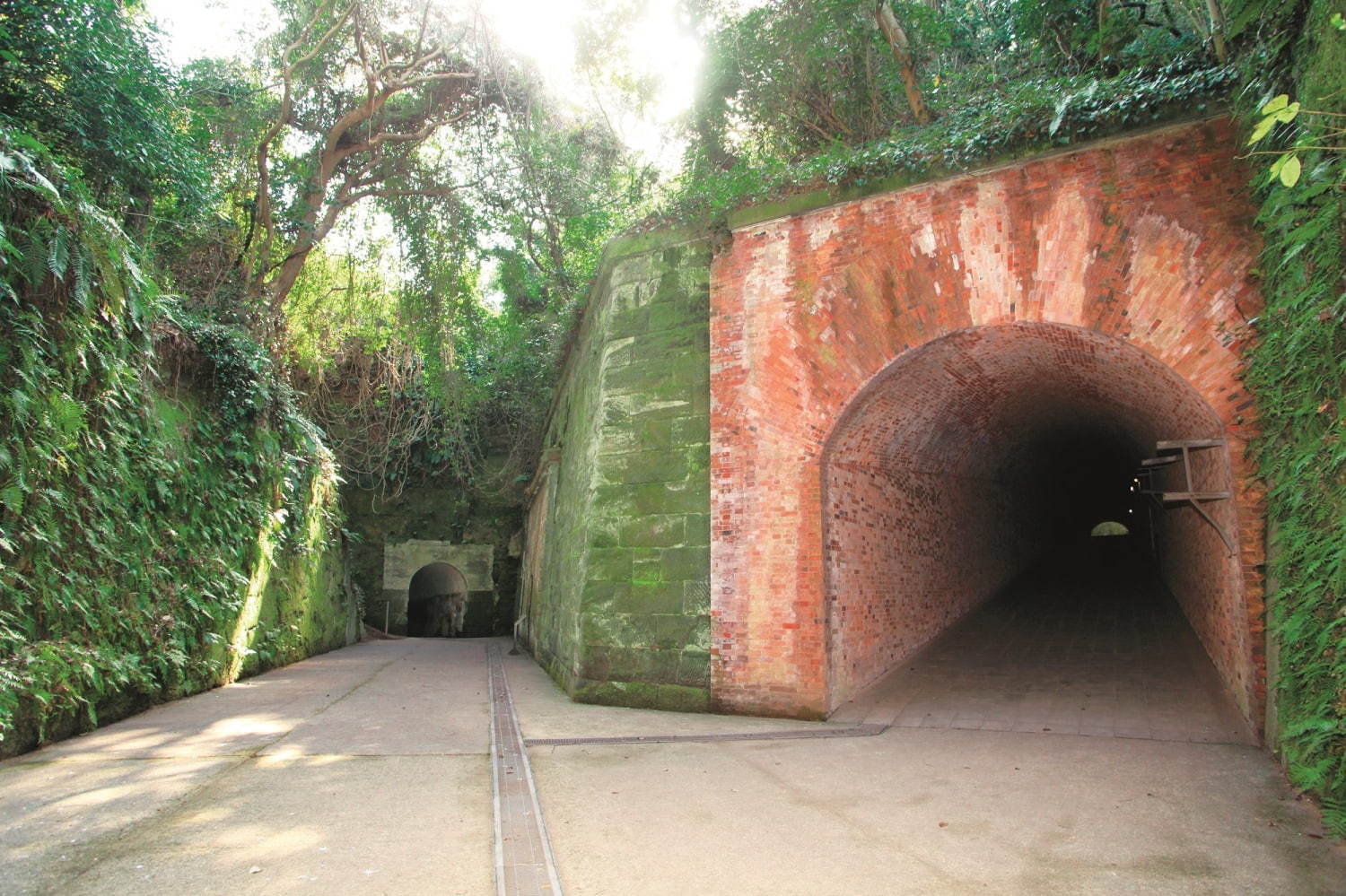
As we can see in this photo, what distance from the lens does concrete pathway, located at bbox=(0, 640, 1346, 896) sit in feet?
10.8

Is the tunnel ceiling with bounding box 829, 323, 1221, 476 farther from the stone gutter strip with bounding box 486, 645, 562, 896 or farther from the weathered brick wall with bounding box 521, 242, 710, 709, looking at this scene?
the stone gutter strip with bounding box 486, 645, 562, 896

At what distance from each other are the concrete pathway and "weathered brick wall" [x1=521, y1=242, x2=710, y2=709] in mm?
1012

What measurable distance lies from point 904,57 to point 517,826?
8.95 metres

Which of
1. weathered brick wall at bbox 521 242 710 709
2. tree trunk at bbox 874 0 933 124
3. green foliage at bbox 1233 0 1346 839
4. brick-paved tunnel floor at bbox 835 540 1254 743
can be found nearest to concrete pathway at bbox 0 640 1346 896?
brick-paved tunnel floor at bbox 835 540 1254 743

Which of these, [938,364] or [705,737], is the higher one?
[938,364]

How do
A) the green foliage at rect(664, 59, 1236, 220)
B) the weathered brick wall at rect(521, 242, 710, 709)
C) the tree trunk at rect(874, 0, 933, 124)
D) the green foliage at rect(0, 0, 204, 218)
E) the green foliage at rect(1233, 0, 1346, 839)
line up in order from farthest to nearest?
the tree trunk at rect(874, 0, 933, 124), the weathered brick wall at rect(521, 242, 710, 709), the green foliage at rect(0, 0, 204, 218), the green foliage at rect(664, 59, 1236, 220), the green foliage at rect(1233, 0, 1346, 839)

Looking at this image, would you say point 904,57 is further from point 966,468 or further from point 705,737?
point 705,737

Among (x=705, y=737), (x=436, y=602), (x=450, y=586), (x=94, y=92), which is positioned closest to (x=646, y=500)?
(x=705, y=737)

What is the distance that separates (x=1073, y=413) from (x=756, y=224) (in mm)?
4902

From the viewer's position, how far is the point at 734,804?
4.36 meters

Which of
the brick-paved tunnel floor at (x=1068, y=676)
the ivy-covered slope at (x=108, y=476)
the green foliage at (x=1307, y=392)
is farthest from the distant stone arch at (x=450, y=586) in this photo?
the green foliage at (x=1307, y=392)

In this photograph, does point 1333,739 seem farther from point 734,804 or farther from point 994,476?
point 994,476

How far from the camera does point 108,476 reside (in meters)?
6.07

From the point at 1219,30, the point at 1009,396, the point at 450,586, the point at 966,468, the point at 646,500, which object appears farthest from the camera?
the point at 450,586
